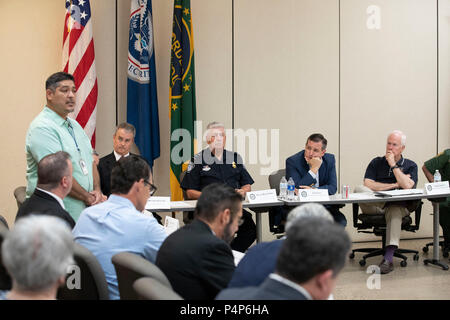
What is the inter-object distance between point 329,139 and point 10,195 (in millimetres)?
4100

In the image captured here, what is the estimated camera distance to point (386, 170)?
19.8 feet

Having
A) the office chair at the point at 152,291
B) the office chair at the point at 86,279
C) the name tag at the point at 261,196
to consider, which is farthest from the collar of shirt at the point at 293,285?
the name tag at the point at 261,196

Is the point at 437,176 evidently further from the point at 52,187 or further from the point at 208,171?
the point at 52,187

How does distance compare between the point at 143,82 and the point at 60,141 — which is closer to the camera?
the point at 60,141

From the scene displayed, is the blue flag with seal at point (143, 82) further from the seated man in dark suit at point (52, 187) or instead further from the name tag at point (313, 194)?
the seated man in dark suit at point (52, 187)

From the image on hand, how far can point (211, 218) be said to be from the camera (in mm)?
2578

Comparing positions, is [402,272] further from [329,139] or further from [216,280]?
[216,280]

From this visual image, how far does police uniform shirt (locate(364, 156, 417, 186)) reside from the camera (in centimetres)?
599

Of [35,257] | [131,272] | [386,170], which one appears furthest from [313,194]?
[35,257]

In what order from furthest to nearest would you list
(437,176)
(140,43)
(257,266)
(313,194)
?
(140,43) → (437,176) → (313,194) → (257,266)

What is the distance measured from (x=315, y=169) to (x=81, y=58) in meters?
2.89

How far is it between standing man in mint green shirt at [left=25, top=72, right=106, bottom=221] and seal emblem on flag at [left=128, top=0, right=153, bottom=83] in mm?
2495

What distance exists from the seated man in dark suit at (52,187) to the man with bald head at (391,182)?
3749mm
